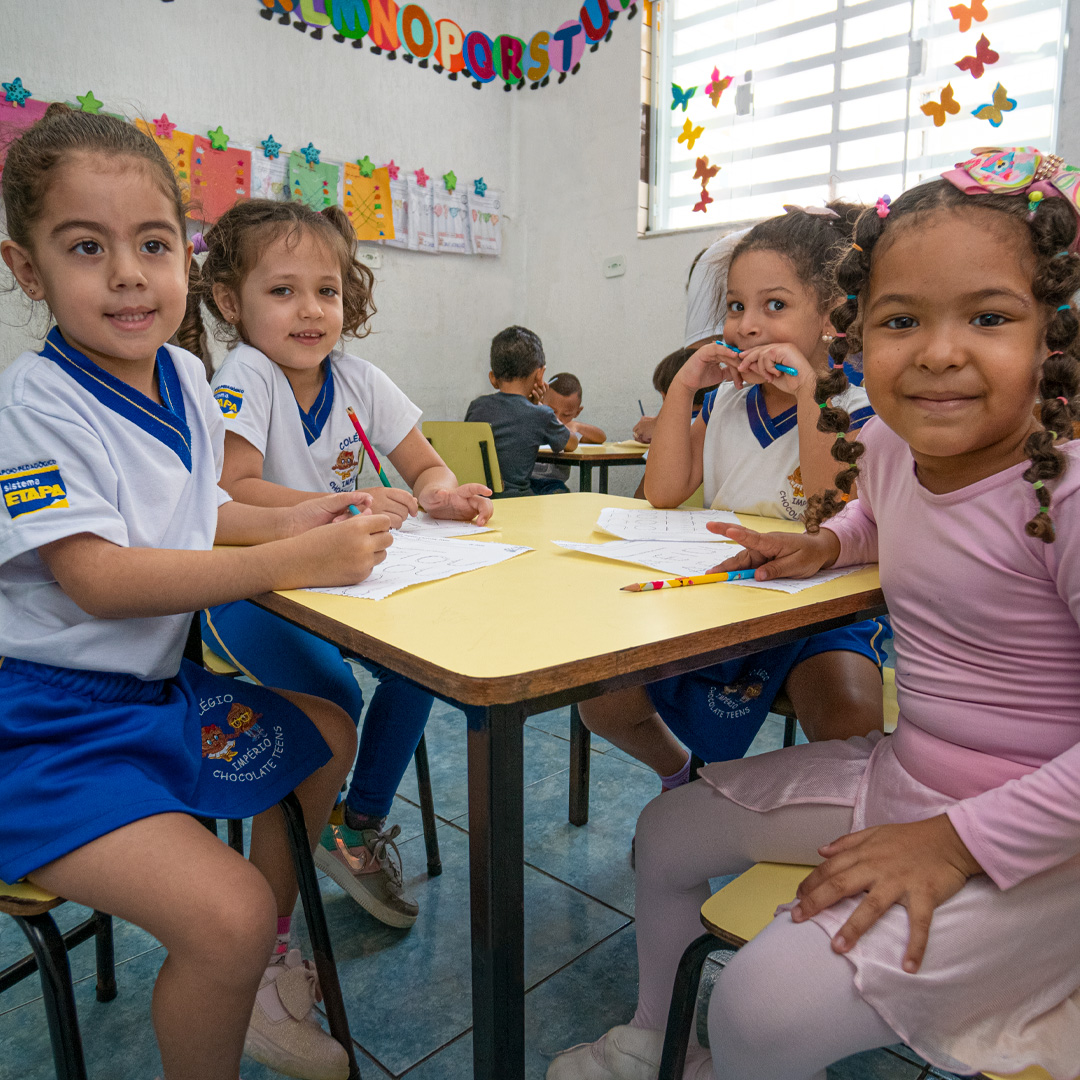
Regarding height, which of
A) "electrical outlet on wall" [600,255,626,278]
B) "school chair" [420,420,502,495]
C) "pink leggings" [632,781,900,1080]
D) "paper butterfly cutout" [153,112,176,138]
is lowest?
"pink leggings" [632,781,900,1080]

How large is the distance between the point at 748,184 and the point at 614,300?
0.92 m

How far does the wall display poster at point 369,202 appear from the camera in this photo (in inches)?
163

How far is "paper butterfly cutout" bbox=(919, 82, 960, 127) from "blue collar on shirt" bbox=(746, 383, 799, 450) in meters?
2.54

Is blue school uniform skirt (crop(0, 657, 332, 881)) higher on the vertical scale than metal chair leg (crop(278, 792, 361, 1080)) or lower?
higher

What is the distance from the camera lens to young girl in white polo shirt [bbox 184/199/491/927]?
1279 millimetres

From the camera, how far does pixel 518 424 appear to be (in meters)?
3.35

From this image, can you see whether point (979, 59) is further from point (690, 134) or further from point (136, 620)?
point (136, 620)

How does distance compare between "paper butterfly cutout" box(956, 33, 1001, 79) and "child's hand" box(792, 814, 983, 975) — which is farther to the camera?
"paper butterfly cutout" box(956, 33, 1001, 79)

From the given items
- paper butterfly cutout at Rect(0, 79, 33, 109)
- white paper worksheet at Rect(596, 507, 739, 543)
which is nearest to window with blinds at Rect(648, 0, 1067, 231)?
white paper worksheet at Rect(596, 507, 739, 543)

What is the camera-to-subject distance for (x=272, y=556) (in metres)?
0.85

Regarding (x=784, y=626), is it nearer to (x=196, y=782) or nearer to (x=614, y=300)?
(x=196, y=782)

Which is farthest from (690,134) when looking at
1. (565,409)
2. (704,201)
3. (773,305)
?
(773,305)

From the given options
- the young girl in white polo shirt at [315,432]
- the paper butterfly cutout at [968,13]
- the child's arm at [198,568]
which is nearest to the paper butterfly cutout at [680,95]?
the paper butterfly cutout at [968,13]

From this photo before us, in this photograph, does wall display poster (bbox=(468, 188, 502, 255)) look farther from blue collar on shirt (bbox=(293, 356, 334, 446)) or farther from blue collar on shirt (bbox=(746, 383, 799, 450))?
blue collar on shirt (bbox=(746, 383, 799, 450))
